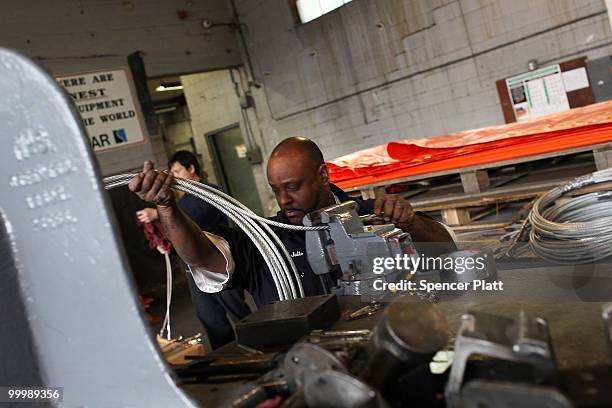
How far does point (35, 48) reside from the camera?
277 inches

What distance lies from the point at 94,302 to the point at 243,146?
343 inches

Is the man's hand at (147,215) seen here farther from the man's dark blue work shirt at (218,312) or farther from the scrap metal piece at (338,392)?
the scrap metal piece at (338,392)

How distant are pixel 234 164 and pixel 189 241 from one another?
7976 mm

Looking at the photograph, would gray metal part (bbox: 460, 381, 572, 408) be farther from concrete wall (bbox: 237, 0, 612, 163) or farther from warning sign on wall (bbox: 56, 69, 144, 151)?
warning sign on wall (bbox: 56, 69, 144, 151)

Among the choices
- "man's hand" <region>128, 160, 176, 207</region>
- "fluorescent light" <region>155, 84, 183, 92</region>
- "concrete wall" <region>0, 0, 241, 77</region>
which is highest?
"concrete wall" <region>0, 0, 241, 77</region>

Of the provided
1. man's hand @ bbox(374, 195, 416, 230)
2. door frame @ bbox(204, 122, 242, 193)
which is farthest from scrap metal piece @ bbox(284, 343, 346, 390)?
door frame @ bbox(204, 122, 242, 193)

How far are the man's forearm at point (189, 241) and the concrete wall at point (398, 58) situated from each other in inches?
197

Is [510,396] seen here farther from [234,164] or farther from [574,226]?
[234,164]

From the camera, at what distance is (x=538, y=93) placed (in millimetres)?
6117

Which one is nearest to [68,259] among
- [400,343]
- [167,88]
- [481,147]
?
[400,343]

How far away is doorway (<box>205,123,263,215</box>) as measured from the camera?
385 inches

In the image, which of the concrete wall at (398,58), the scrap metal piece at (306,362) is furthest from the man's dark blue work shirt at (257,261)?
the concrete wall at (398,58)

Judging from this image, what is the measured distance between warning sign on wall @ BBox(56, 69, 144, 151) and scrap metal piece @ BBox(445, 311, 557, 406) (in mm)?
6772

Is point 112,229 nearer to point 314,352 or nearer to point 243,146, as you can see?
point 314,352
